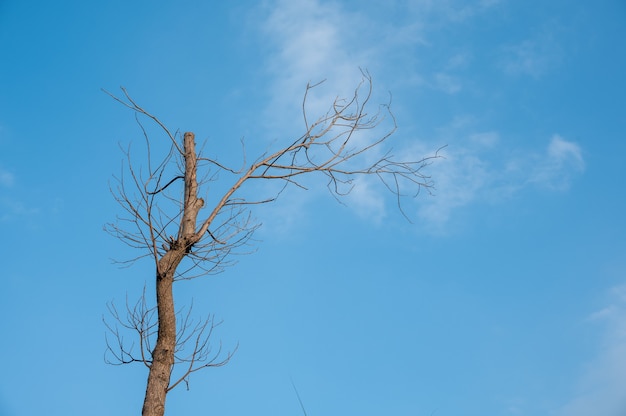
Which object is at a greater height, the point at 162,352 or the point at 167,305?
the point at 167,305

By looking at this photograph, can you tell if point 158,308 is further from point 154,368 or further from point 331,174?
point 331,174

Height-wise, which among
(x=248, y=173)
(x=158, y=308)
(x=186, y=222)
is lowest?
(x=158, y=308)

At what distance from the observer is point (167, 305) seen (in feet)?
12.0

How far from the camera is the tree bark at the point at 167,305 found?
3432mm

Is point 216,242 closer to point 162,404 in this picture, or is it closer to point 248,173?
point 248,173

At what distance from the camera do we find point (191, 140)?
4.41m

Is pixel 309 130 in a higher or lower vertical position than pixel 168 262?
higher


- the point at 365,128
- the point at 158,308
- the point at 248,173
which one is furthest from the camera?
the point at 365,128

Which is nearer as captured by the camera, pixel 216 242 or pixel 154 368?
pixel 154 368

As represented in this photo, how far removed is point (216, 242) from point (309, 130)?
1.05m

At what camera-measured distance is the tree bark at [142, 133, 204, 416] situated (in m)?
3.43

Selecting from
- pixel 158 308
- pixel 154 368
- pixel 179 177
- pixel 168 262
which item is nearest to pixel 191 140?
pixel 179 177

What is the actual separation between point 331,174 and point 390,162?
438 millimetres

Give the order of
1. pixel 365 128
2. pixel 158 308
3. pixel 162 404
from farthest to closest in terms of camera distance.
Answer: pixel 365 128
pixel 158 308
pixel 162 404
